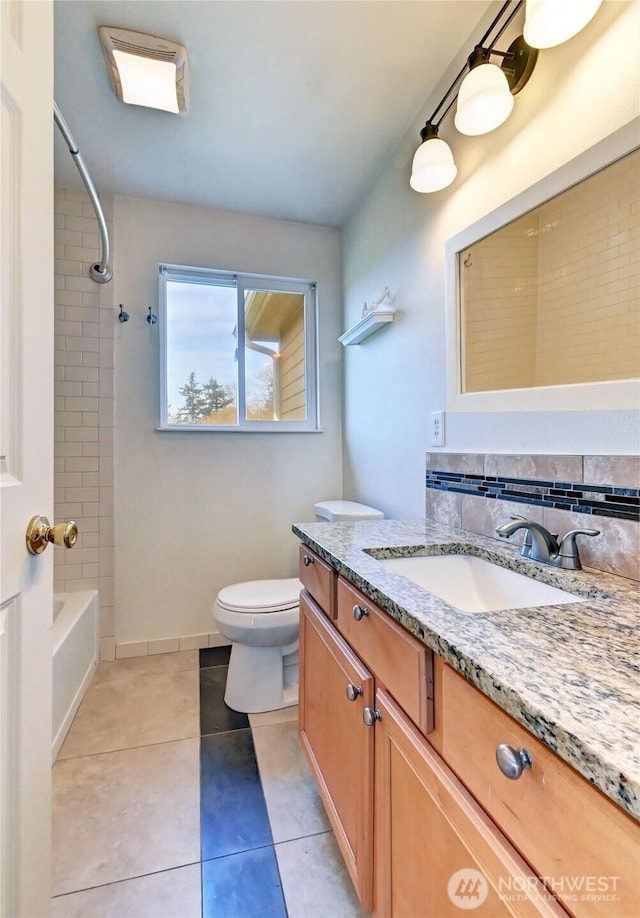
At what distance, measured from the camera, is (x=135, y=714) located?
1.76 m

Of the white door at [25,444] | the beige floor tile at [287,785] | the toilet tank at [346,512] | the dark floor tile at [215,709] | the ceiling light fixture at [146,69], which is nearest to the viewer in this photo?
the white door at [25,444]

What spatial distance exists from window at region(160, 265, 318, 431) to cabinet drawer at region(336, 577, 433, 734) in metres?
1.62

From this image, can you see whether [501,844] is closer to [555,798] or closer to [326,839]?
[555,798]

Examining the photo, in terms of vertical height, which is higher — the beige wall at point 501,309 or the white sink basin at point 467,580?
the beige wall at point 501,309

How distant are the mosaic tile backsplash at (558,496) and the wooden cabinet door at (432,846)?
57 cm

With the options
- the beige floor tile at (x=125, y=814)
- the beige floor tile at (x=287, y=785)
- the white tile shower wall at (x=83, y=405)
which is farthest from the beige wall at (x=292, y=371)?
the beige floor tile at (x=125, y=814)

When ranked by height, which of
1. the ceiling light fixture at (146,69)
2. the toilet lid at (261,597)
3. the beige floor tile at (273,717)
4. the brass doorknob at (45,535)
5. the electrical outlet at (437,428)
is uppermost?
the ceiling light fixture at (146,69)

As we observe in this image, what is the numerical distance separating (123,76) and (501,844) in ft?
7.41

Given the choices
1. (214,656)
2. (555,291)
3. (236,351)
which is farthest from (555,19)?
(214,656)

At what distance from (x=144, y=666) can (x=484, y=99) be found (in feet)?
8.77

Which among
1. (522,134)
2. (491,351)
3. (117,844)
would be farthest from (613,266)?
(117,844)

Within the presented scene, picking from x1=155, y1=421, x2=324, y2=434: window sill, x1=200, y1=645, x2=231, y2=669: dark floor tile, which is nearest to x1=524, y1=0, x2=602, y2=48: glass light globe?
x1=155, y1=421, x2=324, y2=434: window sill

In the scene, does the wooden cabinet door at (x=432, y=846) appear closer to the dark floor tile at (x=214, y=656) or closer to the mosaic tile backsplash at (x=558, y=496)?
the mosaic tile backsplash at (x=558, y=496)

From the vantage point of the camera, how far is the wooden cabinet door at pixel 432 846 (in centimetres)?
50
